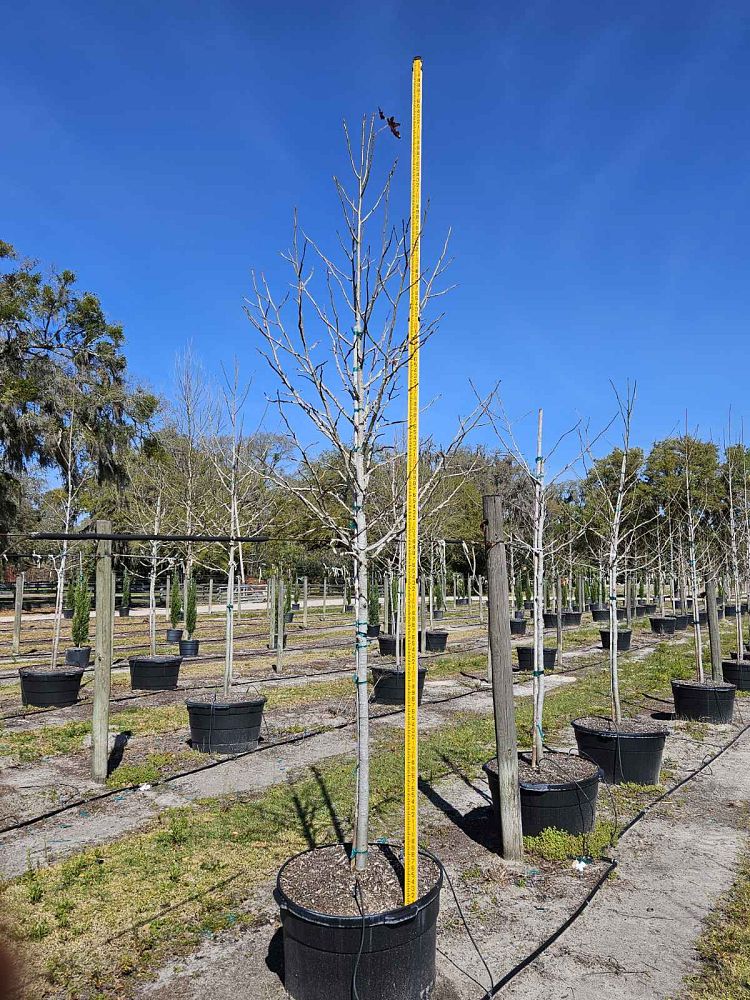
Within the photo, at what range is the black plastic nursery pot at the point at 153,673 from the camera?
11234 mm

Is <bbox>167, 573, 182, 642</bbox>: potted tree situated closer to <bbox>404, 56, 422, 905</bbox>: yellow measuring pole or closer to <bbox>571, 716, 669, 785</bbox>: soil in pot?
<bbox>571, 716, 669, 785</bbox>: soil in pot

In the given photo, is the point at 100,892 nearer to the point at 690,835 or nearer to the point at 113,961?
the point at 113,961

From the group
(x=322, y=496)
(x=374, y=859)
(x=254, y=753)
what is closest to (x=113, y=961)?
(x=374, y=859)

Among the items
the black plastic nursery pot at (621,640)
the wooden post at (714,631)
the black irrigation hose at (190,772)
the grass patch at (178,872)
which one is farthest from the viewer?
the black plastic nursery pot at (621,640)

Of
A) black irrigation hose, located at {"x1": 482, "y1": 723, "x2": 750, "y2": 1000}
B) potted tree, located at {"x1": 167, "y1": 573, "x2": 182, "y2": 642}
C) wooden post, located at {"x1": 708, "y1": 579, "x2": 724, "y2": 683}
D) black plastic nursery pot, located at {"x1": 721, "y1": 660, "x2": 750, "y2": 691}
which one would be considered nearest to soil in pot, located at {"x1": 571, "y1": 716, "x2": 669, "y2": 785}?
black irrigation hose, located at {"x1": 482, "y1": 723, "x2": 750, "y2": 1000}

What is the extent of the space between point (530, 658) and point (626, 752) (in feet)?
28.2

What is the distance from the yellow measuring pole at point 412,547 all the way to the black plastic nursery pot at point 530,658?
11510 mm

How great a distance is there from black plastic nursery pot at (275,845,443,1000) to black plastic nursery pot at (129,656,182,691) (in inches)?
344

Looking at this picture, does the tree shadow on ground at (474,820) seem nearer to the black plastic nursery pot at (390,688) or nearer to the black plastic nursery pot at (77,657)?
the black plastic nursery pot at (390,688)

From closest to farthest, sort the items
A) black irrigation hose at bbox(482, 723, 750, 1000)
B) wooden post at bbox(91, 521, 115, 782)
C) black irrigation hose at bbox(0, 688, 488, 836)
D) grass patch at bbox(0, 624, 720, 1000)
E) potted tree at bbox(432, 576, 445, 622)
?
black irrigation hose at bbox(482, 723, 750, 1000) < grass patch at bbox(0, 624, 720, 1000) < black irrigation hose at bbox(0, 688, 488, 836) < wooden post at bbox(91, 521, 115, 782) < potted tree at bbox(432, 576, 445, 622)

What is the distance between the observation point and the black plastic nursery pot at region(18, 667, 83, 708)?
9.65 m

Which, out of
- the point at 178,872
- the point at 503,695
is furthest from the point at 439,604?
the point at 178,872

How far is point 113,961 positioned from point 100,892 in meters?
0.80

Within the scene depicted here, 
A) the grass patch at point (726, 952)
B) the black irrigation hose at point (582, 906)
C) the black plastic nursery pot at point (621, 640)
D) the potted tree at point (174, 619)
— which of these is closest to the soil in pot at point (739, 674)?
the black irrigation hose at point (582, 906)
